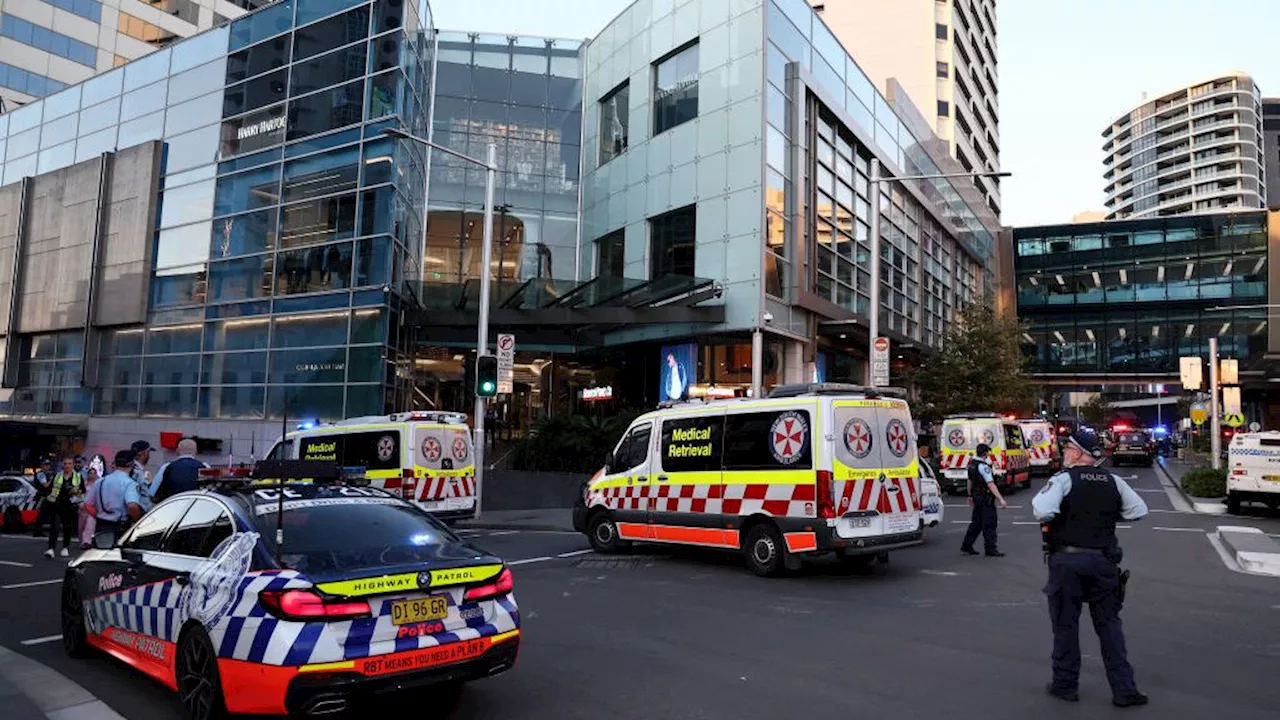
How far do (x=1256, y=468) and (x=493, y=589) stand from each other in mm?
18031

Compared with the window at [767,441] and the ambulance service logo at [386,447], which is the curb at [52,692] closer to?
the window at [767,441]

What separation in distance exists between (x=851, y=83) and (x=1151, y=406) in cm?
7115

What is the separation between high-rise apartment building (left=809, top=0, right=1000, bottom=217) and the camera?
6938 centimetres

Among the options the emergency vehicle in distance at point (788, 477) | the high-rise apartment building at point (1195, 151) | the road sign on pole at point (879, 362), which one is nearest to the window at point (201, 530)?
the emergency vehicle in distance at point (788, 477)

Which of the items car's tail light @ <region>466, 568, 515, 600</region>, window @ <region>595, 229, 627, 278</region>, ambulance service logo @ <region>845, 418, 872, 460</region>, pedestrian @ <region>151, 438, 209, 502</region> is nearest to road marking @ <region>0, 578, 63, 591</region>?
pedestrian @ <region>151, 438, 209, 502</region>

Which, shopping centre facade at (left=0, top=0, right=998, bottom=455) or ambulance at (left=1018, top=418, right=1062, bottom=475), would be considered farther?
ambulance at (left=1018, top=418, right=1062, bottom=475)

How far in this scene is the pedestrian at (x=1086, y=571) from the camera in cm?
541

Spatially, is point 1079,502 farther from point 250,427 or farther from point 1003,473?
point 250,427

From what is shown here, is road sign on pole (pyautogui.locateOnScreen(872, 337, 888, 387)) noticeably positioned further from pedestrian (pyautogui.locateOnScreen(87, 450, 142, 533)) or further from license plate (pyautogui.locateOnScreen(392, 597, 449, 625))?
license plate (pyautogui.locateOnScreen(392, 597, 449, 625))

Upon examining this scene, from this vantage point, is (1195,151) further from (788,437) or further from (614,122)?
(788,437)

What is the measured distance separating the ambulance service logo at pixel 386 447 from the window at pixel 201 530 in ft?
30.4

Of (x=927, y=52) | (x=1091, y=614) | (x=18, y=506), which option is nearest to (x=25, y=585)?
(x=1091, y=614)

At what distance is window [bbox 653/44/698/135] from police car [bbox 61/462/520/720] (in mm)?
23700

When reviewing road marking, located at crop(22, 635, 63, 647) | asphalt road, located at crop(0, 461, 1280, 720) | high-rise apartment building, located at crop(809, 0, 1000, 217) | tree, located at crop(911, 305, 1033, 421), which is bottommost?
road marking, located at crop(22, 635, 63, 647)
